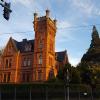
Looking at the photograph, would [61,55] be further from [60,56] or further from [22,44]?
[22,44]

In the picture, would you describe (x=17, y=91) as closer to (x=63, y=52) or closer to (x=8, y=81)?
(x=8, y=81)

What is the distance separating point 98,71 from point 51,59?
16403mm

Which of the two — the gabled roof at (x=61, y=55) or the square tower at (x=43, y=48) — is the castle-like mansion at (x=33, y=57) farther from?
the gabled roof at (x=61, y=55)

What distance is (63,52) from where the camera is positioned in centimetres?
8231

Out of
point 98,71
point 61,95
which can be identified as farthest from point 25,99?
point 98,71

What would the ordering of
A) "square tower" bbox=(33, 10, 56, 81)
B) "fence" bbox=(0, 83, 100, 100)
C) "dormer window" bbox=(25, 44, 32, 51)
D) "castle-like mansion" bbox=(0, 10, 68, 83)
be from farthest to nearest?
1. "dormer window" bbox=(25, 44, 32, 51)
2. "castle-like mansion" bbox=(0, 10, 68, 83)
3. "square tower" bbox=(33, 10, 56, 81)
4. "fence" bbox=(0, 83, 100, 100)

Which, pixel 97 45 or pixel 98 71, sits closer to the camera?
pixel 98 71

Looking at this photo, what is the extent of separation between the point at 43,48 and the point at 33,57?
378cm

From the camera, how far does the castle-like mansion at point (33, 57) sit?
67.6m

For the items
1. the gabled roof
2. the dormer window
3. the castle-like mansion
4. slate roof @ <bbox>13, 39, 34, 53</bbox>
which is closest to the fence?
the castle-like mansion

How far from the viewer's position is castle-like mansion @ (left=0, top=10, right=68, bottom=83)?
67562 mm

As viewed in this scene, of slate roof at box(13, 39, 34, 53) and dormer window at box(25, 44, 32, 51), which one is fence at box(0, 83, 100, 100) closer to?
dormer window at box(25, 44, 32, 51)

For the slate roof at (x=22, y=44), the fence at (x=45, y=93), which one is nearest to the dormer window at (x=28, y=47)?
the slate roof at (x=22, y=44)

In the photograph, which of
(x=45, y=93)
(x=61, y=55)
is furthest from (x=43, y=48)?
(x=45, y=93)
